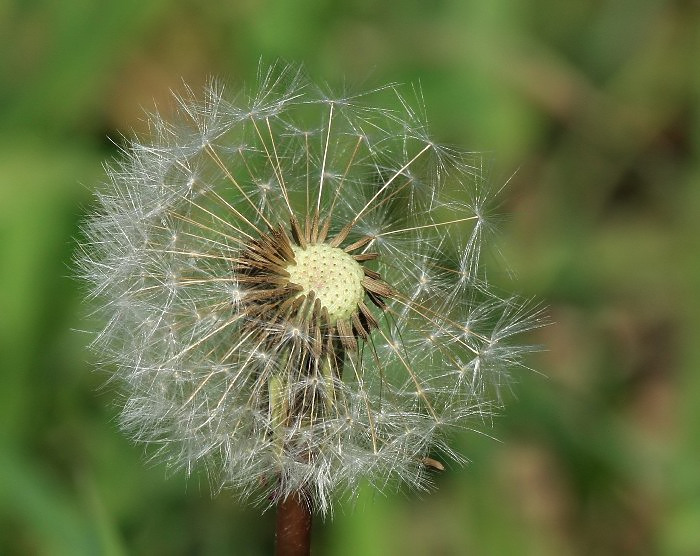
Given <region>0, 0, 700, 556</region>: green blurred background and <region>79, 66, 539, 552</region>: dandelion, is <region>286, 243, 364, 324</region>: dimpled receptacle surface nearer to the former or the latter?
<region>79, 66, 539, 552</region>: dandelion

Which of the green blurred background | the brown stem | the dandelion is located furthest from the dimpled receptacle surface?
the green blurred background

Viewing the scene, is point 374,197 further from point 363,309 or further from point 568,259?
point 568,259

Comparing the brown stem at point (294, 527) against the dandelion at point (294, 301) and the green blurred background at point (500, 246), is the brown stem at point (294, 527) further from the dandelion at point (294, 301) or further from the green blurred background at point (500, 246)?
the green blurred background at point (500, 246)

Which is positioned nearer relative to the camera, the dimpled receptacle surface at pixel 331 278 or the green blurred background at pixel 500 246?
the dimpled receptacle surface at pixel 331 278

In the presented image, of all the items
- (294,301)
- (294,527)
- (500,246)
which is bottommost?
(294,527)

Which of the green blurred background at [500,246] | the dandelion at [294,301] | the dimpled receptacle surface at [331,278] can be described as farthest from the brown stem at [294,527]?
the green blurred background at [500,246]

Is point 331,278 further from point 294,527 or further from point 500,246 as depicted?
point 500,246

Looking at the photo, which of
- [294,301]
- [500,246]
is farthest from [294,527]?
[500,246]
